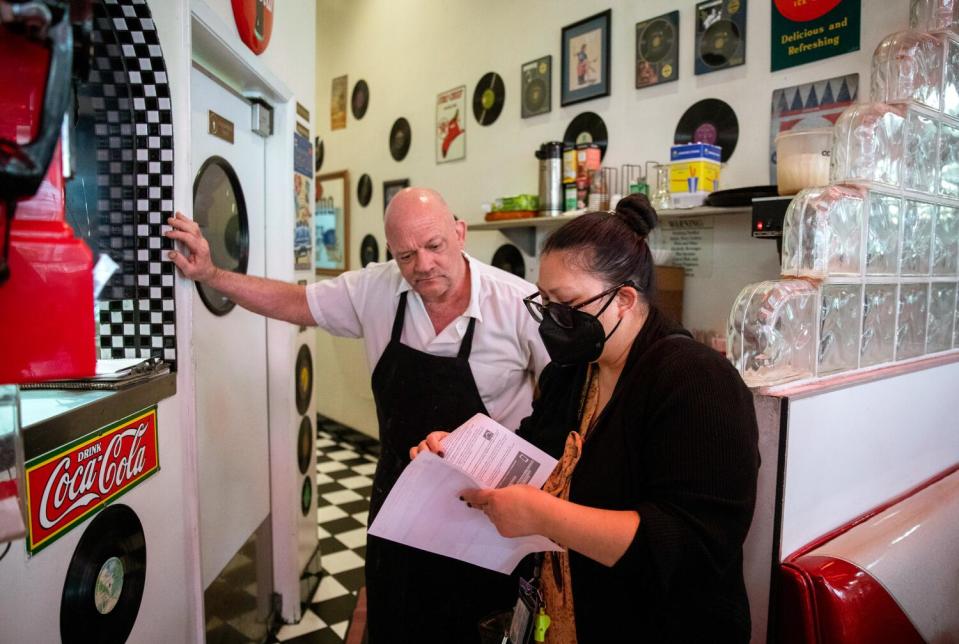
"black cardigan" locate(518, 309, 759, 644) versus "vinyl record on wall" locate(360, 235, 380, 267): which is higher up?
"vinyl record on wall" locate(360, 235, 380, 267)

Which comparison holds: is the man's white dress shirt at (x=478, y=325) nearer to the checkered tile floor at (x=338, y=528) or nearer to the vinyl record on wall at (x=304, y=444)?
the vinyl record on wall at (x=304, y=444)

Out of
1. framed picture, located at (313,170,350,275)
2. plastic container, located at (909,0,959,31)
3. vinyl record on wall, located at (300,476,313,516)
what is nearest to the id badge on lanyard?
vinyl record on wall, located at (300,476,313,516)

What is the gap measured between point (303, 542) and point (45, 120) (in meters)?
2.88

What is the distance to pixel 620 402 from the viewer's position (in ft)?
4.11

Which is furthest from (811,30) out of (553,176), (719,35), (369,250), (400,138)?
(369,250)

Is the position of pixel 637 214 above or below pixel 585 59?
below

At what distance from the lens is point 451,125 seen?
4.71 metres

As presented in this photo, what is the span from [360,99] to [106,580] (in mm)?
5002

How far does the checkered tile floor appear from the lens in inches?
116

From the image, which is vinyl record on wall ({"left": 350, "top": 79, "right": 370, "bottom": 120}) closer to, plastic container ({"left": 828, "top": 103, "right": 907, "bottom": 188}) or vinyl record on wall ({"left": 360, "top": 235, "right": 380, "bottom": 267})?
vinyl record on wall ({"left": 360, "top": 235, "right": 380, "bottom": 267})

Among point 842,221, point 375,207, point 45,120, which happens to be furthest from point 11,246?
point 375,207

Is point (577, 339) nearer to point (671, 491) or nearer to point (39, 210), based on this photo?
point (671, 491)

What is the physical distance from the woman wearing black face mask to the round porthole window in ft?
4.00

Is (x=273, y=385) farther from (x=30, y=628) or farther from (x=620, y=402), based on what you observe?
(x=620, y=402)
